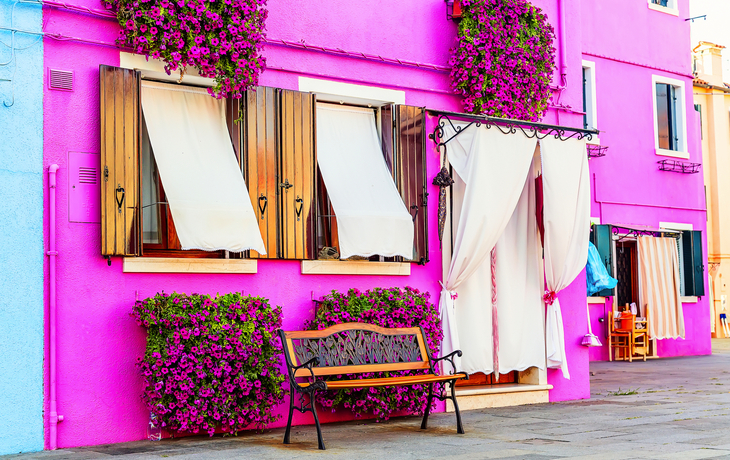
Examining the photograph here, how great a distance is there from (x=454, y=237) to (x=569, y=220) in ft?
4.77

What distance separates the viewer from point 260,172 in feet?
25.9

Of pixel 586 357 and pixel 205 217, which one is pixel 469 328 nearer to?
pixel 586 357

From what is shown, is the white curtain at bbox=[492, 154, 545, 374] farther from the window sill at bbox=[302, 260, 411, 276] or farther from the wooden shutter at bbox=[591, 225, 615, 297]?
the wooden shutter at bbox=[591, 225, 615, 297]

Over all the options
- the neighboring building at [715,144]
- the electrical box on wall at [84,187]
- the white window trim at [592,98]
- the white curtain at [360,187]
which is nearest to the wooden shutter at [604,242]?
the white window trim at [592,98]

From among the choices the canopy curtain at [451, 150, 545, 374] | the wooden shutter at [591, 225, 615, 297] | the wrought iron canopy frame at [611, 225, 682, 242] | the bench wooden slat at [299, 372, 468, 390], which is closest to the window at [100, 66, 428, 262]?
the canopy curtain at [451, 150, 545, 374]

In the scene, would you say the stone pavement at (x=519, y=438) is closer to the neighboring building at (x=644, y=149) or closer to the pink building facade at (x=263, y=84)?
the pink building facade at (x=263, y=84)

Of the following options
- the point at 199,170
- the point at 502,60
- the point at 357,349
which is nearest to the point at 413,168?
the point at 502,60

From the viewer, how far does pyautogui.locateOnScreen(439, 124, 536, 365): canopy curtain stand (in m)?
8.93

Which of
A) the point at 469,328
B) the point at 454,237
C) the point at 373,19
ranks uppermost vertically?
the point at 373,19

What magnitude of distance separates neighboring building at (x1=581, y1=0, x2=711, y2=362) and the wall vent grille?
1126 cm

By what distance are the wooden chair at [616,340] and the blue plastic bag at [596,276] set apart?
1.51 meters

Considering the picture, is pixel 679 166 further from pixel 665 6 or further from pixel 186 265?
pixel 186 265

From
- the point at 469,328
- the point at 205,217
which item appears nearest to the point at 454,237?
the point at 469,328

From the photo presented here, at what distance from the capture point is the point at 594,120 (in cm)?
1692
